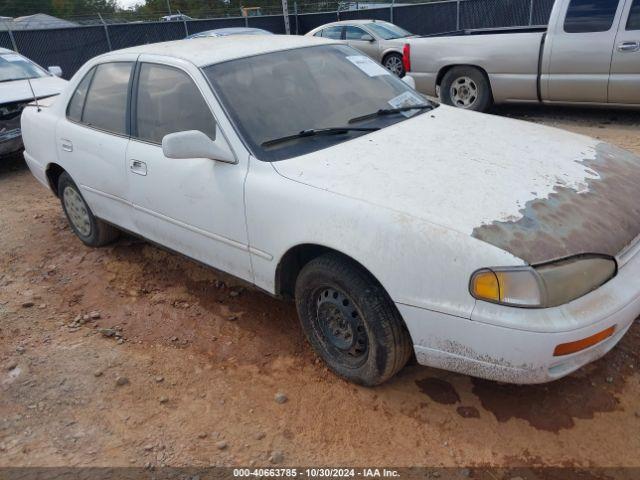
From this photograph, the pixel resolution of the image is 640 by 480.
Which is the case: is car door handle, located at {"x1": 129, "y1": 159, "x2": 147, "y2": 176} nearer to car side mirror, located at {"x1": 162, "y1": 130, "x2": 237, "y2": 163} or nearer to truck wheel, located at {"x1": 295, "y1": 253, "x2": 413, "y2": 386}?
car side mirror, located at {"x1": 162, "y1": 130, "x2": 237, "y2": 163}

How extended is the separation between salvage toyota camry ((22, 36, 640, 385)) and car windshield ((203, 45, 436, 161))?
1 cm

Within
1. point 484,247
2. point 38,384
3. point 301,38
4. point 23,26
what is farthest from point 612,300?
point 23,26

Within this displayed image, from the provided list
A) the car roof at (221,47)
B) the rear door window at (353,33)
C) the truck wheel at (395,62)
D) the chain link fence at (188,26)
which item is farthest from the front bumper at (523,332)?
the chain link fence at (188,26)

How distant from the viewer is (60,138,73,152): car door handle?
4228mm

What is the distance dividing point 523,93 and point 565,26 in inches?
38.8

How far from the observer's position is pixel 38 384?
3.07 metres

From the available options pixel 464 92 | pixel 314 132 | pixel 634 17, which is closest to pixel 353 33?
pixel 464 92

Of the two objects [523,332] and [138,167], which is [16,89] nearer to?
[138,167]

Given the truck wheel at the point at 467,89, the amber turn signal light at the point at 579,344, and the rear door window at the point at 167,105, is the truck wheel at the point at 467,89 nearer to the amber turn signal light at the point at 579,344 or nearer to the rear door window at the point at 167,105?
the rear door window at the point at 167,105

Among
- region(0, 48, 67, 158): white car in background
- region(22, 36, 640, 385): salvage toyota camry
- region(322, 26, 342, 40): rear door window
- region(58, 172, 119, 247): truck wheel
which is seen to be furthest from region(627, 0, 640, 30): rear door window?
region(322, 26, 342, 40): rear door window

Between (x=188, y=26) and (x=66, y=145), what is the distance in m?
15.3

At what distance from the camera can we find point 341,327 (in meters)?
2.81

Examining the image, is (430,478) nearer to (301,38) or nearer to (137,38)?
(301,38)

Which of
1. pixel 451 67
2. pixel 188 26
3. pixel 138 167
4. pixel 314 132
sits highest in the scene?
pixel 188 26
